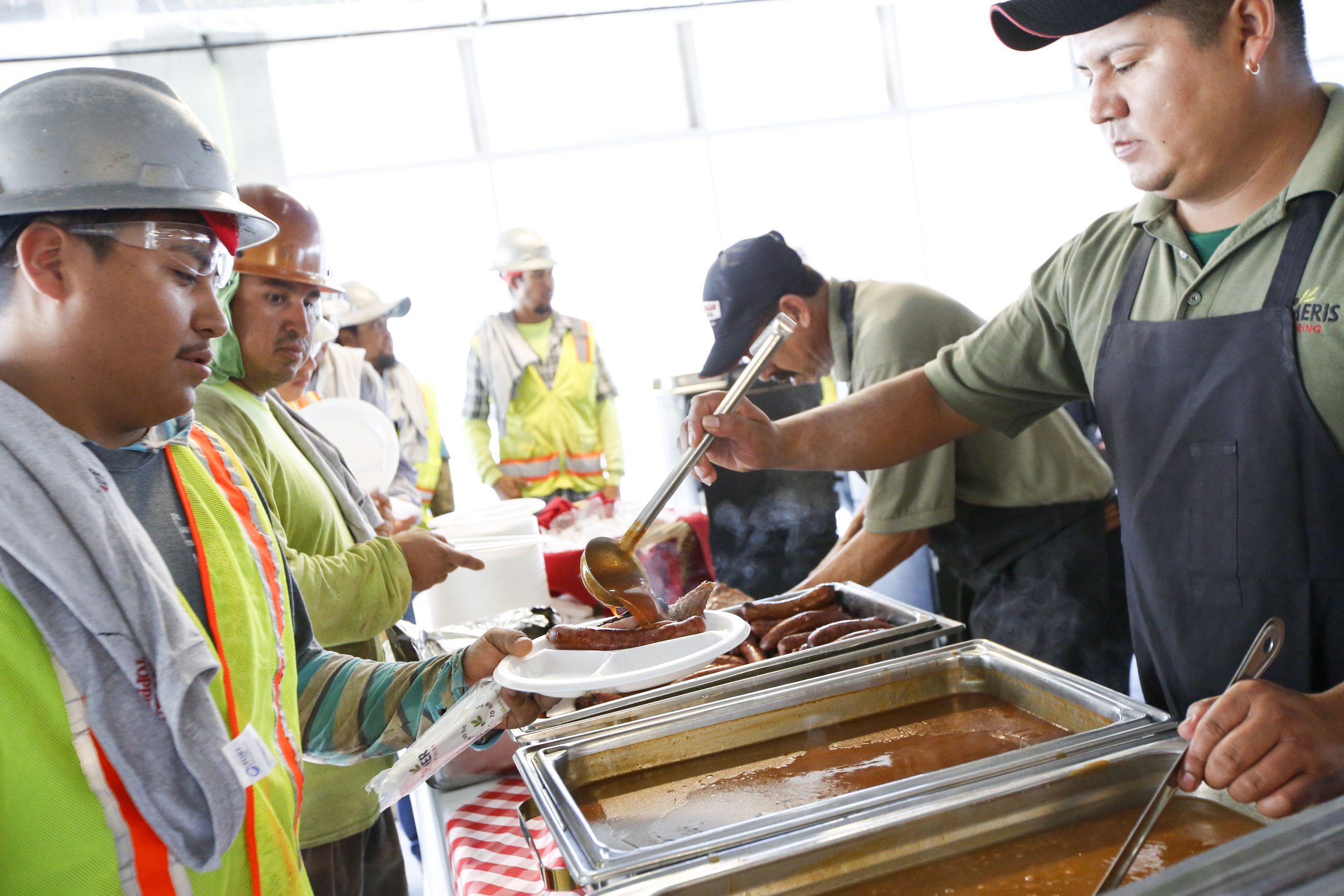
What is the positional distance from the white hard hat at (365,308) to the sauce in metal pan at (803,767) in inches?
158

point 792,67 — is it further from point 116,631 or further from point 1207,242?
point 116,631

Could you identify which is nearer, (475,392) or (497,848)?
(497,848)

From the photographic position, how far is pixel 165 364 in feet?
3.83

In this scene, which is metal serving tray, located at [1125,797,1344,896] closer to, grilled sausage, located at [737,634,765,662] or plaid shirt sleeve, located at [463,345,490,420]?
grilled sausage, located at [737,634,765,662]

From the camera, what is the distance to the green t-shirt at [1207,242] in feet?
5.09

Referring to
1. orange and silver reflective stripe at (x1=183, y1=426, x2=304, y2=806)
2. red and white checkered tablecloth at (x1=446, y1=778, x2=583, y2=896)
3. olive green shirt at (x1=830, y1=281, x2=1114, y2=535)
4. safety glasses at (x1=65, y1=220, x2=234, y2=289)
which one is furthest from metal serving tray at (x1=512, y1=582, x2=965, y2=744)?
safety glasses at (x1=65, y1=220, x2=234, y2=289)

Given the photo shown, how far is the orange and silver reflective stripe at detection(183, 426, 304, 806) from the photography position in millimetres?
1350

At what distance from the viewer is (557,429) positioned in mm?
5445

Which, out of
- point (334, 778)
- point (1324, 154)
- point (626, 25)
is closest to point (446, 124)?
point (626, 25)

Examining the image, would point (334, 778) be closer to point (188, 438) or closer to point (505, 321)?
point (188, 438)

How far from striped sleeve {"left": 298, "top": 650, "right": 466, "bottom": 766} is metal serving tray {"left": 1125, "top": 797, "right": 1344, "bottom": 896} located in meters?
1.18

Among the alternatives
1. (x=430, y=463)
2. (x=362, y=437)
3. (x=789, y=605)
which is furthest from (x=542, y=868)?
(x=430, y=463)

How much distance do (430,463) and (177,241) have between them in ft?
13.6

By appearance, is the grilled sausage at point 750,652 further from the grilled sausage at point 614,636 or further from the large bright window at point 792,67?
the large bright window at point 792,67
